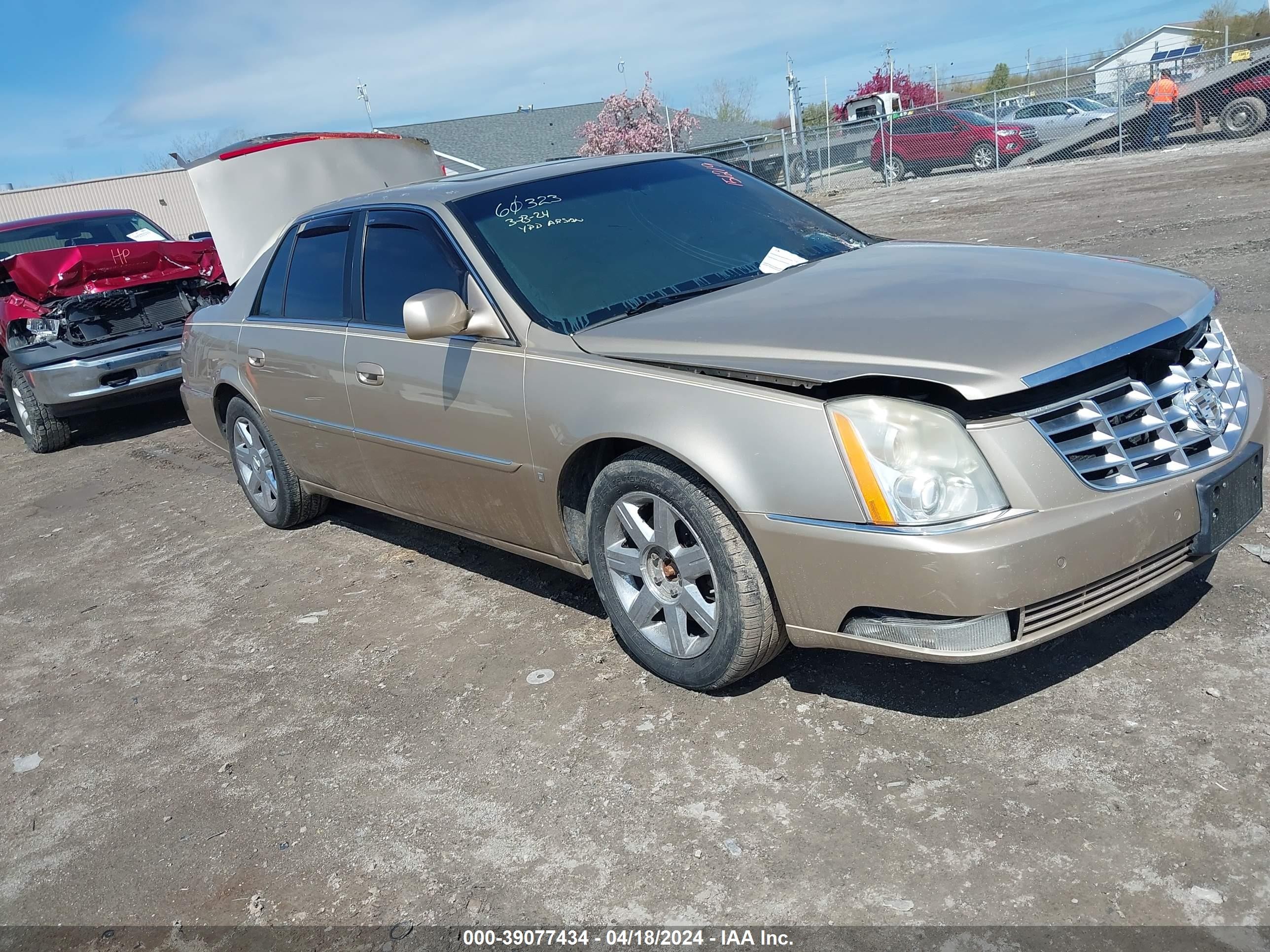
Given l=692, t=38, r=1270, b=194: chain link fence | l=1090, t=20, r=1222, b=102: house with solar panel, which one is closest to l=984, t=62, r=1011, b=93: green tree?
l=1090, t=20, r=1222, b=102: house with solar panel

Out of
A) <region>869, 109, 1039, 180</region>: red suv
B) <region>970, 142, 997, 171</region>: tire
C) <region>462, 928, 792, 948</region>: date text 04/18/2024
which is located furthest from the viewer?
<region>970, 142, 997, 171</region>: tire

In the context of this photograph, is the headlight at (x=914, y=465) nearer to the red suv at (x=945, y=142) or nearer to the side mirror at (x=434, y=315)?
the side mirror at (x=434, y=315)

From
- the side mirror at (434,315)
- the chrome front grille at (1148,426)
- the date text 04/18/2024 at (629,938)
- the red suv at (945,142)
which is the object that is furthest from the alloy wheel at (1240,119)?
the date text 04/18/2024 at (629,938)

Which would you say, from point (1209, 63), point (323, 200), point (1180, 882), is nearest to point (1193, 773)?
point (1180, 882)

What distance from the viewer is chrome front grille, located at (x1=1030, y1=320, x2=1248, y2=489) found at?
2.70 meters

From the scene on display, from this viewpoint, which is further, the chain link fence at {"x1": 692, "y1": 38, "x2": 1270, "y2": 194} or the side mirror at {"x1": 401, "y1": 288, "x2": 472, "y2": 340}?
the chain link fence at {"x1": 692, "y1": 38, "x2": 1270, "y2": 194}

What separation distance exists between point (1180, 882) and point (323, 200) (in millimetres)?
8554

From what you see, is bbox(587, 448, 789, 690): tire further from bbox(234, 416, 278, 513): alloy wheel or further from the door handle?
bbox(234, 416, 278, 513): alloy wheel

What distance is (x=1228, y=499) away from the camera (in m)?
2.89

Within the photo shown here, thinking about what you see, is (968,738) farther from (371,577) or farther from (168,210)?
(168,210)

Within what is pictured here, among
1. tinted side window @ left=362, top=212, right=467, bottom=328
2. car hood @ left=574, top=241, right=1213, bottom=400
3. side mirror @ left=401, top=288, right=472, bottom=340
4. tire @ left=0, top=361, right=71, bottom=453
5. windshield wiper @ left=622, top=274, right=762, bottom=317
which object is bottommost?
tire @ left=0, top=361, right=71, bottom=453

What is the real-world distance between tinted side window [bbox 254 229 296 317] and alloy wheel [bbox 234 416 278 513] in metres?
0.67

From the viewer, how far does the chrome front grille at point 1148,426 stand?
8.86 ft

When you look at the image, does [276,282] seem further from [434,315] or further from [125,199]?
[125,199]
